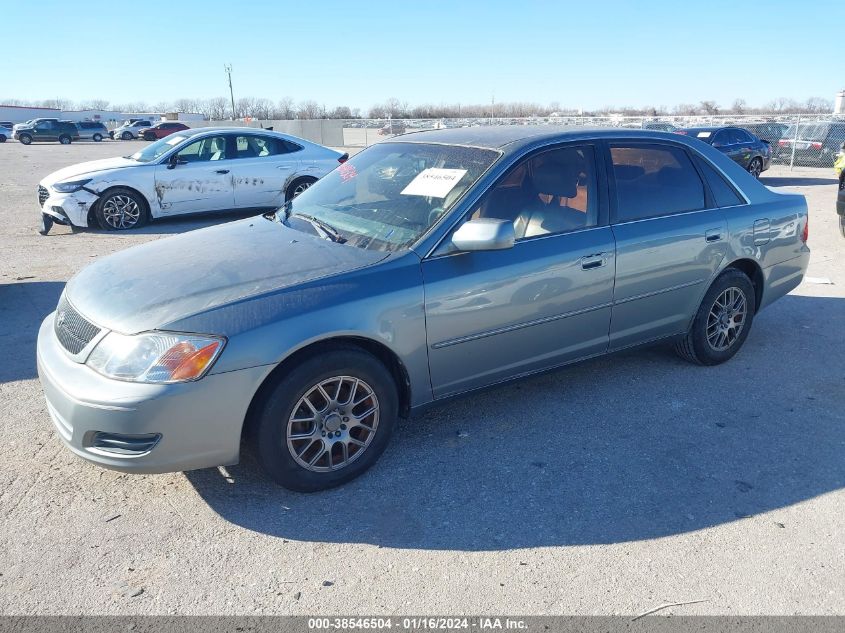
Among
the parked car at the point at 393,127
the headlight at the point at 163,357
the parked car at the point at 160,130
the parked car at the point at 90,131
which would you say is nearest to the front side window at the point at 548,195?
the headlight at the point at 163,357

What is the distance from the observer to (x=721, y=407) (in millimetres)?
4242

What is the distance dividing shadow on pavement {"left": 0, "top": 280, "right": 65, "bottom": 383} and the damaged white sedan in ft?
9.70

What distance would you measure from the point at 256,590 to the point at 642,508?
1.83m

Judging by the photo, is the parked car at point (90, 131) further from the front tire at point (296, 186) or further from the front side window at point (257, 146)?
the front tire at point (296, 186)

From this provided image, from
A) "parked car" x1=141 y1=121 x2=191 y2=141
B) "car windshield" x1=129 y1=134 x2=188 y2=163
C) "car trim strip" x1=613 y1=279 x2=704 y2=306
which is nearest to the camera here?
"car trim strip" x1=613 y1=279 x2=704 y2=306

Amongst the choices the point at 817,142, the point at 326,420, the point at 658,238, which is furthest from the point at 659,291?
the point at 817,142

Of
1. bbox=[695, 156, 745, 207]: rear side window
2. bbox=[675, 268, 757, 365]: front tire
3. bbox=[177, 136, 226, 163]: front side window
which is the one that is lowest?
bbox=[675, 268, 757, 365]: front tire

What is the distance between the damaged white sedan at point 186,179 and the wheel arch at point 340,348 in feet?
25.4

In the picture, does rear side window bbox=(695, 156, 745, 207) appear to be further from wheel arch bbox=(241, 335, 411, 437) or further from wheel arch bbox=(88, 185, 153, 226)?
wheel arch bbox=(88, 185, 153, 226)

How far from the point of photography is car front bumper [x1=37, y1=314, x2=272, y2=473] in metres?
2.79

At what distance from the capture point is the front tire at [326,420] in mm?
3047

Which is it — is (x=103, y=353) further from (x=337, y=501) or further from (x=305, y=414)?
(x=337, y=501)

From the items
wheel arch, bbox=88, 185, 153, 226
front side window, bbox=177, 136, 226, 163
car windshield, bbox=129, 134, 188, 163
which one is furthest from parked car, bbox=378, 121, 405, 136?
wheel arch, bbox=88, 185, 153, 226

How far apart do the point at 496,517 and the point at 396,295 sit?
46.2 inches
